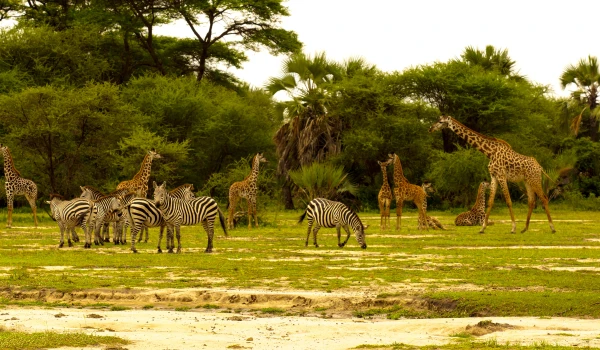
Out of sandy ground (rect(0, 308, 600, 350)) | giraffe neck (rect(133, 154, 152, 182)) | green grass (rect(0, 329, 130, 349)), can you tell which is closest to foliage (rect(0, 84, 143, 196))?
giraffe neck (rect(133, 154, 152, 182))

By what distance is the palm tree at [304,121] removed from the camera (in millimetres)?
44281

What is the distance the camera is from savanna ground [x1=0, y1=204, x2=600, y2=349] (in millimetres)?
10344

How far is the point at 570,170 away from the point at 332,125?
41.4 feet

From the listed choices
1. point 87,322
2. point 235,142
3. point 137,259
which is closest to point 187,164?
point 235,142

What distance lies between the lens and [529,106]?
4834cm

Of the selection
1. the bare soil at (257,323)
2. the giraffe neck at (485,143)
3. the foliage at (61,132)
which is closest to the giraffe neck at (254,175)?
the giraffe neck at (485,143)

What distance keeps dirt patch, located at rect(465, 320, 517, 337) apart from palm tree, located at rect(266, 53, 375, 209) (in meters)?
33.0

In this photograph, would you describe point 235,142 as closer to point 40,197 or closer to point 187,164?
point 187,164

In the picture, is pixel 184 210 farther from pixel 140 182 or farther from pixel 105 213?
pixel 140 182

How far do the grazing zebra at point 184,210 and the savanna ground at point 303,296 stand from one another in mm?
607

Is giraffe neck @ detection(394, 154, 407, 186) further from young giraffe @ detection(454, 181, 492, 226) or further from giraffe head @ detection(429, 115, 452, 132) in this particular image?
young giraffe @ detection(454, 181, 492, 226)

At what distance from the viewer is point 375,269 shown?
16.7 meters

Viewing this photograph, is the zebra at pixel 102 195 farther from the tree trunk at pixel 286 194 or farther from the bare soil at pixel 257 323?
the tree trunk at pixel 286 194

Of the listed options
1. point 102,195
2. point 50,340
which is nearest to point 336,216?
point 102,195
